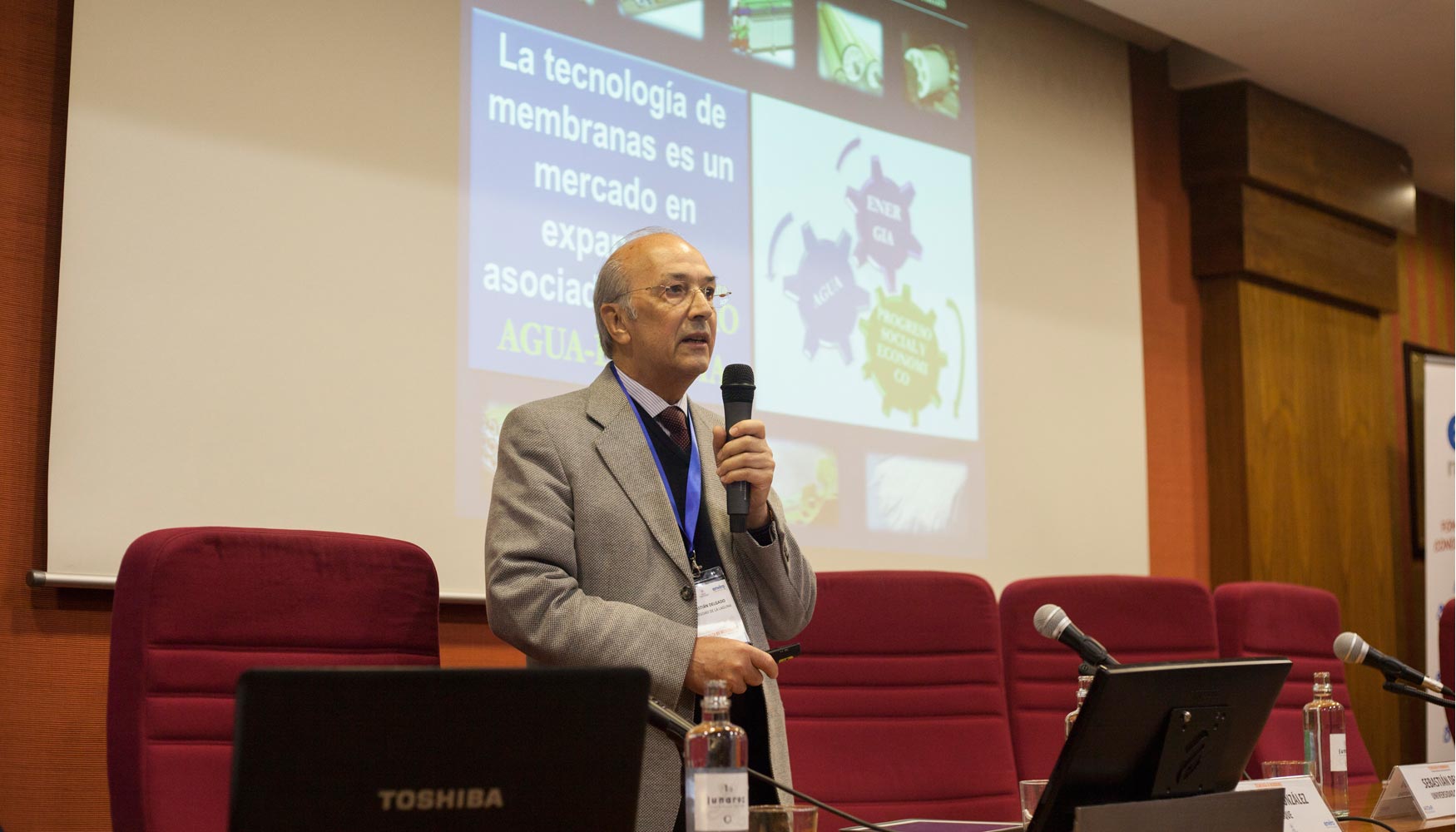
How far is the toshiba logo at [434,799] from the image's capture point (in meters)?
1.13

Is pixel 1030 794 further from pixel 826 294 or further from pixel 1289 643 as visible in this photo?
pixel 826 294

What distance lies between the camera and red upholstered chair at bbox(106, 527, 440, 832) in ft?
6.31

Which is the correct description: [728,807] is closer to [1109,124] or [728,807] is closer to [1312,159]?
[1109,124]

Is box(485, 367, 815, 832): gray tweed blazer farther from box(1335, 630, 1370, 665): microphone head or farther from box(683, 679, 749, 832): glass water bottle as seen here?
box(1335, 630, 1370, 665): microphone head

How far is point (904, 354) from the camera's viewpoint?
14.7 feet

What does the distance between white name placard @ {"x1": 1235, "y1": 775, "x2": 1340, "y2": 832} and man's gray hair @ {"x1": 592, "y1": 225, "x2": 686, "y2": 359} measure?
123cm

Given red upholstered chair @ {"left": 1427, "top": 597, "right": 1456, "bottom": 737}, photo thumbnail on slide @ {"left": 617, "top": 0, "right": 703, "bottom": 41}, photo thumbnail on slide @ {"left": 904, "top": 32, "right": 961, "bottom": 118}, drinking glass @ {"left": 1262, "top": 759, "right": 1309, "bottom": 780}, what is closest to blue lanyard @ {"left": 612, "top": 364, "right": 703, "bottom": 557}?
drinking glass @ {"left": 1262, "top": 759, "right": 1309, "bottom": 780}

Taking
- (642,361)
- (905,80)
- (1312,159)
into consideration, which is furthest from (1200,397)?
(642,361)

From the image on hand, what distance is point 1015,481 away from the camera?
16.0ft

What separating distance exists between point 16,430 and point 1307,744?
8.79ft

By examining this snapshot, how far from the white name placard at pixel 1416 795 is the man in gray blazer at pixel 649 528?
3.52ft

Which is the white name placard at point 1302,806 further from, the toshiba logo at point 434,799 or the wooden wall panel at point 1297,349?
the wooden wall panel at point 1297,349

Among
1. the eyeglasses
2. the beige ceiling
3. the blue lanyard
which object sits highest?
the beige ceiling

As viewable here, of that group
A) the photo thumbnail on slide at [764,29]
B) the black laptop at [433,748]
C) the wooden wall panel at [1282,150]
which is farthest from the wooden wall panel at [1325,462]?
the black laptop at [433,748]
